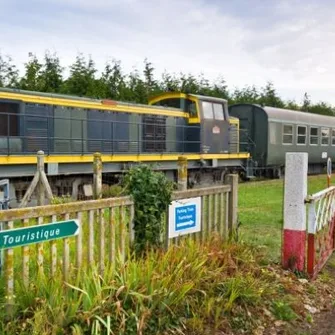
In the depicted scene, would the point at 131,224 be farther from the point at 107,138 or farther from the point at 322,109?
the point at 322,109

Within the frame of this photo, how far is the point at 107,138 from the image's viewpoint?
14750 mm

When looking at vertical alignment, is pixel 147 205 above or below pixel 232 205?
above

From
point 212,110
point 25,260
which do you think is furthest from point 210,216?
point 212,110

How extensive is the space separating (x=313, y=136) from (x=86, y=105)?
54.5 ft

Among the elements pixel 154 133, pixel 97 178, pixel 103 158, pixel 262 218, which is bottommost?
pixel 262 218

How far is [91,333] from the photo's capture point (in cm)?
348

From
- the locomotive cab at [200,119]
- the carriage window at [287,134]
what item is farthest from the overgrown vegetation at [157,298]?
the carriage window at [287,134]

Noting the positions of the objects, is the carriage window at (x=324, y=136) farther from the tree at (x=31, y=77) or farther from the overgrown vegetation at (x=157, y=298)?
the overgrown vegetation at (x=157, y=298)

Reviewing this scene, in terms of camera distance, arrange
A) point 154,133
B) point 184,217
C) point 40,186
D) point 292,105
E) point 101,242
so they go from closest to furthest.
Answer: point 101,242 < point 184,217 < point 40,186 < point 154,133 < point 292,105

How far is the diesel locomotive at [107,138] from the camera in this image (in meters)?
11.8

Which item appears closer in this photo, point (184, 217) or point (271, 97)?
point (184, 217)

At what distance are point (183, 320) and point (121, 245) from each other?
3.05ft

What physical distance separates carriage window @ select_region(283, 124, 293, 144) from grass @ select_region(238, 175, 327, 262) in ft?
23.1

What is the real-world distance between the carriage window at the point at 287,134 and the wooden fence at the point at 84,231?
1876 centimetres
